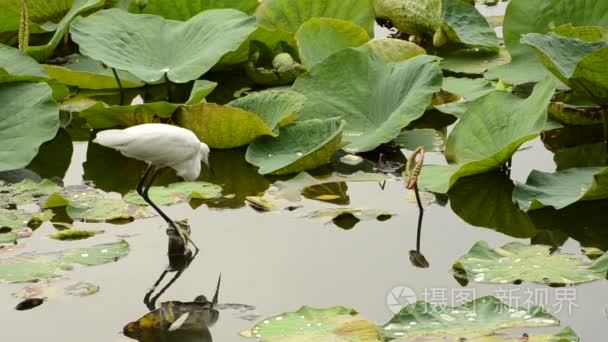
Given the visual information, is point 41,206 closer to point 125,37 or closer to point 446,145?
point 125,37

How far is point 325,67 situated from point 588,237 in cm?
104

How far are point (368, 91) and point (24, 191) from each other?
1001mm

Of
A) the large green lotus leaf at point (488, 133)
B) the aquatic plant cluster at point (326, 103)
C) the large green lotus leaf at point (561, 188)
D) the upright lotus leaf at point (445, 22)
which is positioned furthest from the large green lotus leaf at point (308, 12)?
the large green lotus leaf at point (561, 188)

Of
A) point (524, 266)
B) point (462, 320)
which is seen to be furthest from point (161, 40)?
point (462, 320)

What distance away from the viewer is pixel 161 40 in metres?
3.71

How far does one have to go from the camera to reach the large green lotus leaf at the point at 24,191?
121 inches

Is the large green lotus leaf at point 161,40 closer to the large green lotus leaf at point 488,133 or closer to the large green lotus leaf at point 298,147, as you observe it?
the large green lotus leaf at point 298,147

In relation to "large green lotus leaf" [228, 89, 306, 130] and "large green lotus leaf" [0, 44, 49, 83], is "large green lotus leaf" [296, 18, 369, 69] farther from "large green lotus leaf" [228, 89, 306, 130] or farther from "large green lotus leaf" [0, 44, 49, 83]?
"large green lotus leaf" [0, 44, 49, 83]

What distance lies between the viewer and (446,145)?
327cm

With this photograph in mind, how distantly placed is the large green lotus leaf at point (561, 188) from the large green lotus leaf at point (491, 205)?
4 cm

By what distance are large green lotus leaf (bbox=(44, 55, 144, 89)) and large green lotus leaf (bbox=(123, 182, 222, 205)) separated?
782mm

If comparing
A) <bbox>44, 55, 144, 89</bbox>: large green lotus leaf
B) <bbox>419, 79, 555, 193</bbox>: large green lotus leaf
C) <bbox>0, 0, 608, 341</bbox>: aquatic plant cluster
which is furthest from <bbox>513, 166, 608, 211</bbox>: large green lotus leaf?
<bbox>44, 55, 144, 89</bbox>: large green lotus leaf

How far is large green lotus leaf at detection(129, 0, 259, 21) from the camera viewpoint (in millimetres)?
4117

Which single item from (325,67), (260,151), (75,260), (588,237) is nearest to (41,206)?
(75,260)
